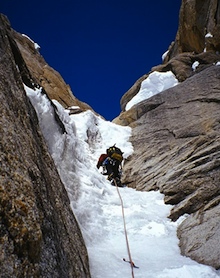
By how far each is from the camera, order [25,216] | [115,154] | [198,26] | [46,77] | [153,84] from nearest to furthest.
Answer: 1. [25,216]
2. [115,154]
3. [46,77]
4. [153,84]
5. [198,26]

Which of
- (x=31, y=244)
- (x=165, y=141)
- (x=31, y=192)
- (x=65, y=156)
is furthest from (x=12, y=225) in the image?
(x=165, y=141)

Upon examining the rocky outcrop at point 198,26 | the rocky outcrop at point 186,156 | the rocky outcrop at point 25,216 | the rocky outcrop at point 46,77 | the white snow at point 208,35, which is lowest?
the rocky outcrop at point 25,216

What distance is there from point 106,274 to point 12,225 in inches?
106

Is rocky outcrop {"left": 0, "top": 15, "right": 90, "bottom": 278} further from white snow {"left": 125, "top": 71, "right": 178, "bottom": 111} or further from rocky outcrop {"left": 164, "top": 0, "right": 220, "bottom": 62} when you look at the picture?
rocky outcrop {"left": 164, "top": 0, "right": 220, "bottom": 62}

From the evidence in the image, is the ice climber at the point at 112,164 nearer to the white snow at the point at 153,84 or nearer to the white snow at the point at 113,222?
the white snow at the point at 113,222

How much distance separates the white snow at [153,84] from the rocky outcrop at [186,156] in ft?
25.2

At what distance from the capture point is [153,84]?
2427cm

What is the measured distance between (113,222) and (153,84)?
770 inches

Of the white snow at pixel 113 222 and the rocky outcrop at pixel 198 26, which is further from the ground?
the rocky outcrop at pixel 198 26

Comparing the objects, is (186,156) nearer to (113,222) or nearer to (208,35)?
(113,222)

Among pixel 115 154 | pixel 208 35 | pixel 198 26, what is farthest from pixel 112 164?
pixel 198 26

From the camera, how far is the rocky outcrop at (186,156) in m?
5.79

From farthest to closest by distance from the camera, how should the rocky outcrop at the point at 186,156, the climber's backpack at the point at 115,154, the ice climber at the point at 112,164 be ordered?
1. the climber's backpack at the point at 115,154
2. the ice climber at the point at 112,164
3. the rocky outcrop at the point at 186,156

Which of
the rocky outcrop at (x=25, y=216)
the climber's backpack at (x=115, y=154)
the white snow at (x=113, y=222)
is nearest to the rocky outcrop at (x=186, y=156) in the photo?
the white snow at (x=113, y=222)
